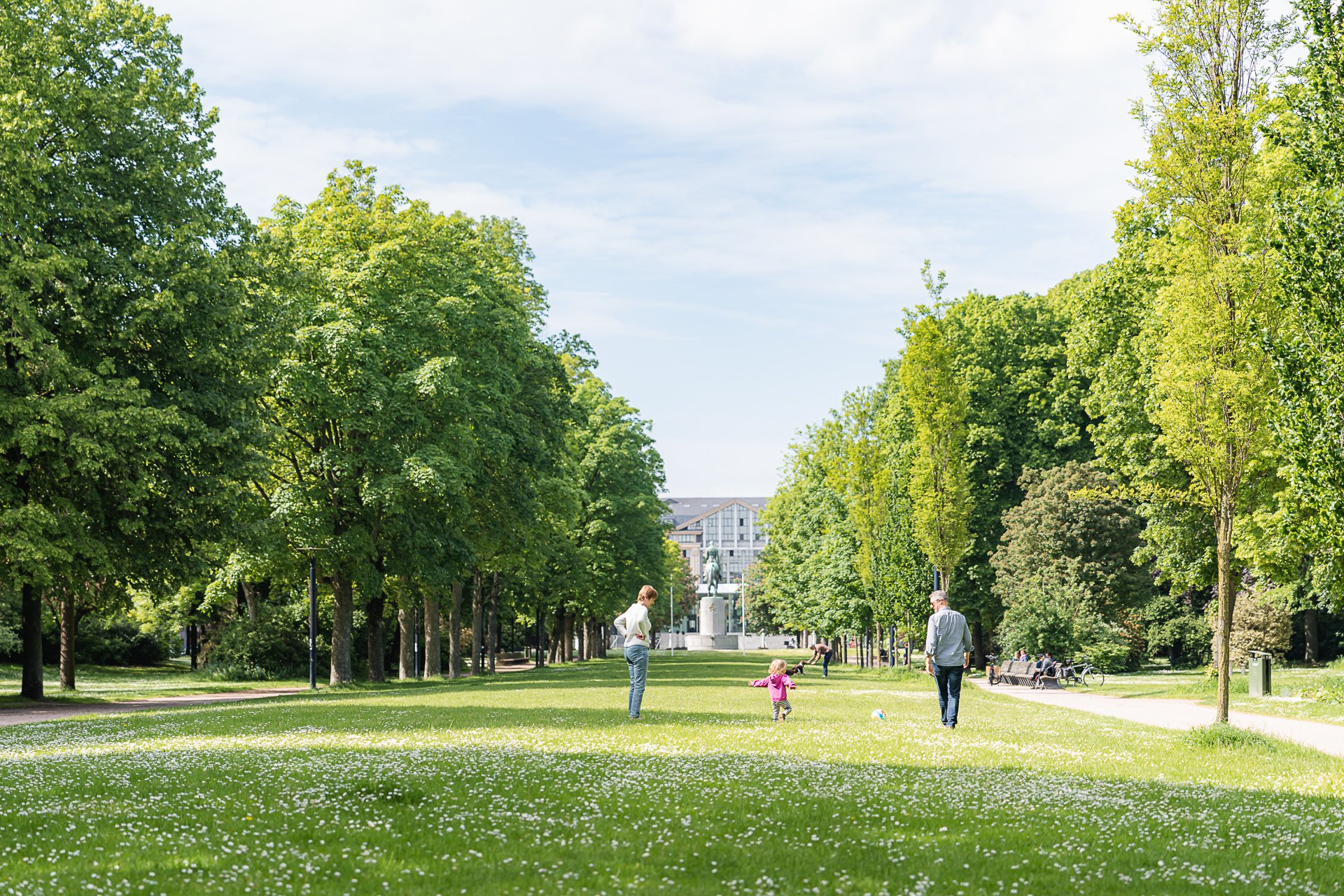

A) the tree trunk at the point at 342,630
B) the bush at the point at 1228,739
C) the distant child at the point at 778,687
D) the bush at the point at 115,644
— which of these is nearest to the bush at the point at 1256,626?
the tree trunk at the point at 342,630

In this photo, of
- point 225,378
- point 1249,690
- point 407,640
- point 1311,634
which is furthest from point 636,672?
point 1311,634

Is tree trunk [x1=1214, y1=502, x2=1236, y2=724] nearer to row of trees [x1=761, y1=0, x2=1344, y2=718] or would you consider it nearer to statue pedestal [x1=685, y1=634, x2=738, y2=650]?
row of trees [x1=761, y1=0, x2=1344, y2=718]

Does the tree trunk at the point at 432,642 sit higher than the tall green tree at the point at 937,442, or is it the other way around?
the tall green tree at the point at 937,442

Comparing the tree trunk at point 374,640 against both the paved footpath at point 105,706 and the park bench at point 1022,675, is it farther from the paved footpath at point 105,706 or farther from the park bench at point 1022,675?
the park bench at point 1022,675

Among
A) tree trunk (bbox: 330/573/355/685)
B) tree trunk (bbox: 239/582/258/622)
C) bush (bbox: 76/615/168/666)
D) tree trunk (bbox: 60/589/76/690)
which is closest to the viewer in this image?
tree trunk (bbox: 60/589/76/690)

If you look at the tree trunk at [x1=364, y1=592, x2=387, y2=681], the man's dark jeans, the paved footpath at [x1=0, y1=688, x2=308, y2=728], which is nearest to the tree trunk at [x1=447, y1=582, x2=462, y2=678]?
the tree trunk at [x1=364, y1=592, x2=387, y2=681]

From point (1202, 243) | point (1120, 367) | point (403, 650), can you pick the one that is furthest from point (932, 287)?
point (403, 650)

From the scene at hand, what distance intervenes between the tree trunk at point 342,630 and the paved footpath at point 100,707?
1523mm

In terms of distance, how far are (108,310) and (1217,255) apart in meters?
21.8

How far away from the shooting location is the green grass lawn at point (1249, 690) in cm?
2545

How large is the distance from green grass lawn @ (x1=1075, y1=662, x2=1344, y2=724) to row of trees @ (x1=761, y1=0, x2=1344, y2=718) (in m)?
2.28

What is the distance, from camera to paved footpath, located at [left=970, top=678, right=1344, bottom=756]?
18.8 meters

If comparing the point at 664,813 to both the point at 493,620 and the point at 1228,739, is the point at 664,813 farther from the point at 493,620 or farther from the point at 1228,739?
the point at 493,620

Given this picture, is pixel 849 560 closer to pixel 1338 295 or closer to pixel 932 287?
pixel 932 287
